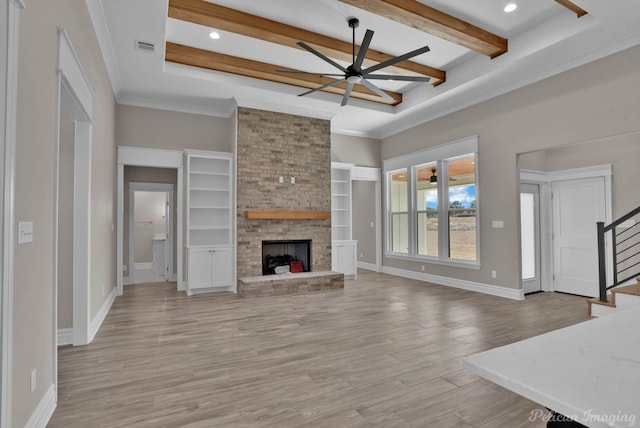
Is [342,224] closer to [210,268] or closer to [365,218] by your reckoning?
[365,218]

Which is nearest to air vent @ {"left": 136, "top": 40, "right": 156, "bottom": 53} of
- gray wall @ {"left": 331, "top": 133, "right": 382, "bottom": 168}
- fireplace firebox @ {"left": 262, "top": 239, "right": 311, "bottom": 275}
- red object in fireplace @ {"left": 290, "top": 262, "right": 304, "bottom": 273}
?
fireplace firebox @ {"left": 262, "top": 239, "right": 311, "bottom": 275}

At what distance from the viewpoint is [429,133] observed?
696 centimetres

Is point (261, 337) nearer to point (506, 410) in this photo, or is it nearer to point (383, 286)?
point (506, 410)

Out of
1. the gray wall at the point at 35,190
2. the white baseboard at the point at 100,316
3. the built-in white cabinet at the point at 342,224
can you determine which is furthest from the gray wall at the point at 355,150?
the gray wall at the point at 35,190

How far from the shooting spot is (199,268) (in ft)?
19.1

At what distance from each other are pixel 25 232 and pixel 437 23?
13.8 feet

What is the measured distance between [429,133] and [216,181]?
169 inches

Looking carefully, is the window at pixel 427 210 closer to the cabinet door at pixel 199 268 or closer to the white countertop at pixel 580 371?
the cabinet door at pixel 199 268

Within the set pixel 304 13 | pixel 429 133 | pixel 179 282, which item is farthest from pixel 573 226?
pixel 179 282

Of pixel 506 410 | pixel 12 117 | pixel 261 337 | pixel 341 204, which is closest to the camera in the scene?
pixel 12 117

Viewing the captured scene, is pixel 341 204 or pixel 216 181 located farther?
pixel 341 204

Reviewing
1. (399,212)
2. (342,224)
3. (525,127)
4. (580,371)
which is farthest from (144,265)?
(580,371)

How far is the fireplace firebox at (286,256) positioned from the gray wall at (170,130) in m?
2.05

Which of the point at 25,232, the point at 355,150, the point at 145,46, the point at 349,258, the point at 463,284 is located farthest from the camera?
the point at 355,150
